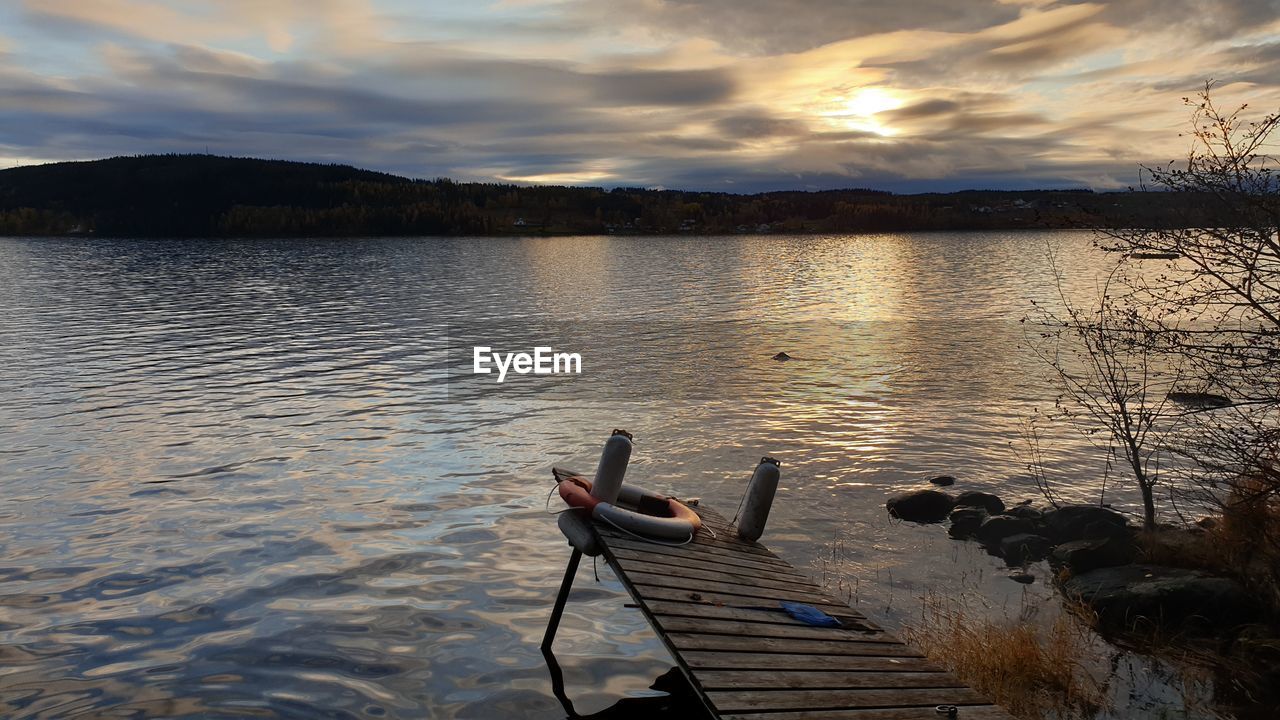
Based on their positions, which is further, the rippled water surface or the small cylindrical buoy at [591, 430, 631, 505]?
the small cylindrical buoy at [591, 430, 631, 505]

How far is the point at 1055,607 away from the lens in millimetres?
13820

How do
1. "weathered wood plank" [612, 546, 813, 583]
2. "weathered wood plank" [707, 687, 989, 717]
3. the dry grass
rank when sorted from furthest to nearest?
"weathered wood plank" [612, 546, 813, 583] < the dry grass < "weathered wood plank" [707, 687, 989, 717]

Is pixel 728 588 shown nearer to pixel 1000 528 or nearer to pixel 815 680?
pixel 815 680

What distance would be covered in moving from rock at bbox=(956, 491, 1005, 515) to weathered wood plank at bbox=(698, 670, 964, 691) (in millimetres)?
10281

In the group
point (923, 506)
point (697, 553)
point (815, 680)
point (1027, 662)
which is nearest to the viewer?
point (815, 680)

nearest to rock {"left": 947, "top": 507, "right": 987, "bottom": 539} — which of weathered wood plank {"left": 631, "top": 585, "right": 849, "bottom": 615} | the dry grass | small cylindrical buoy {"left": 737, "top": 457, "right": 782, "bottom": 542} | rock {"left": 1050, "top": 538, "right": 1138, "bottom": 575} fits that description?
rock {"left": 1050, "top": 538, "right": 1138, "bottom": 575}

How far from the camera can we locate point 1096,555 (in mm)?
15109

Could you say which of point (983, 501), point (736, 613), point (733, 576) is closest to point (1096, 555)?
point (983, 501)

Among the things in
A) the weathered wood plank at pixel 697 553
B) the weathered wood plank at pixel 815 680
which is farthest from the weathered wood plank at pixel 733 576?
the weathered wood plank at pixel 815 680

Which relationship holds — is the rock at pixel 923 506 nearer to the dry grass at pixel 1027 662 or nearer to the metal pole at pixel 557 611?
the dry grass at pixel 1027 662

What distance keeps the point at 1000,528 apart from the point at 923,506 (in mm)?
1713

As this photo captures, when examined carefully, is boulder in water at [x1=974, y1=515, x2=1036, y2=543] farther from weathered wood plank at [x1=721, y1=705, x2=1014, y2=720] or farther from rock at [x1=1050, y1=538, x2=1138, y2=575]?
weathered wood plank at [x1=721, y1=705, x2=1014, y2=720]

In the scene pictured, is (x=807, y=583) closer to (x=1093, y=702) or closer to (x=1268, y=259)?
(x=1093, y=702)

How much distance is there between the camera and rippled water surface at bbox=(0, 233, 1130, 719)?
11.8m
